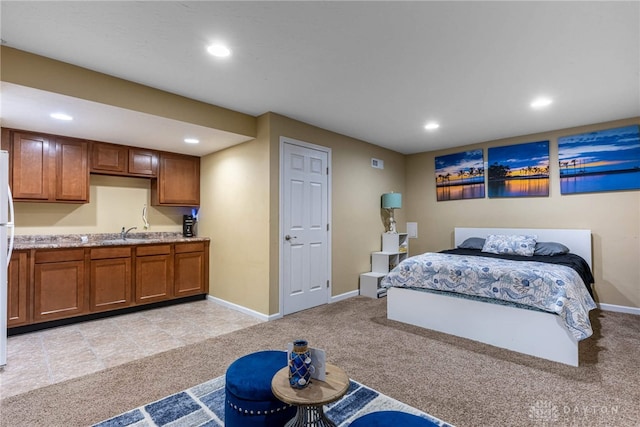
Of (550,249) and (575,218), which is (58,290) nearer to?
(550,249)

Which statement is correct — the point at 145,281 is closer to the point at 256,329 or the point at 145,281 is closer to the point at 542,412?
the point at 256,329

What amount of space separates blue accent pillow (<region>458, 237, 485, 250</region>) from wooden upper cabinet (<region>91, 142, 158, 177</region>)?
4.78 metres

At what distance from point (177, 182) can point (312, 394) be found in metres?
4.19

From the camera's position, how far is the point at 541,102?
3.39 metres

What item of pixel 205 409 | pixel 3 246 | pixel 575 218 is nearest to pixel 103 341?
pixel 3 246

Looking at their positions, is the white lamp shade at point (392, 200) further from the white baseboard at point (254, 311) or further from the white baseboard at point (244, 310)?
the white baseboard at point (244, 310)

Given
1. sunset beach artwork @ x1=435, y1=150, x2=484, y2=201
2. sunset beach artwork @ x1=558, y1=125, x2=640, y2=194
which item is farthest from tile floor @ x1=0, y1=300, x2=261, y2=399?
sunset beach artwork @ x1=558, y1=125, x2=640, y2=194

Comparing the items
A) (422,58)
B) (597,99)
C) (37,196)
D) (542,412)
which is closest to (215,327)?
(37,196)

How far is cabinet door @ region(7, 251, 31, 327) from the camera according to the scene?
3.19 metres

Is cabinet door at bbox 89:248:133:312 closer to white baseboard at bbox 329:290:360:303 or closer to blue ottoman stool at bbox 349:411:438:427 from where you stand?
white baseboard at bbox 329:290:360:303

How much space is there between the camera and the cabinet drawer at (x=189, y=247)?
14.5 ft

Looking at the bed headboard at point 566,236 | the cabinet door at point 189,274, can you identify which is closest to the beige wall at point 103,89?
the cabinet door at point 189,274

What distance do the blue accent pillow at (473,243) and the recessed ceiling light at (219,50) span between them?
418cm

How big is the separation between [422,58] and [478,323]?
2.49m
